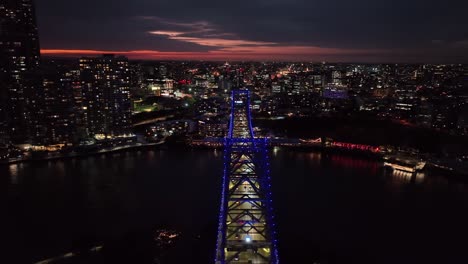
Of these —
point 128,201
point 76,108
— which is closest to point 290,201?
point 128,201

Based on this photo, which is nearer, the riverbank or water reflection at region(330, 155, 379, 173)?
water reflection at region(330, 155, 379, 173)

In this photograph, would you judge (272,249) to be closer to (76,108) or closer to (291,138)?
(291,138)

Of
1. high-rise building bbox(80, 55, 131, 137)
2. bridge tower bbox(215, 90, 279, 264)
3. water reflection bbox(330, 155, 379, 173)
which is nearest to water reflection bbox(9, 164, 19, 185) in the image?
high-rise building bbox(80, 55, 131, 137)

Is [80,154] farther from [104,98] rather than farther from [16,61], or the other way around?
[16,61]

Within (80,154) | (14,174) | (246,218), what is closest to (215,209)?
(246,218)

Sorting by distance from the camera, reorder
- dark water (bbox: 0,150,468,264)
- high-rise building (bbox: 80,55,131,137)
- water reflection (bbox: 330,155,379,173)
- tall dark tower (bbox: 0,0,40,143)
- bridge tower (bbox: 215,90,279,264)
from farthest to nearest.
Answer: high-rise building (bbox: 80,55,131,137) < tall dark tower (bbox: 0,0,40,143) < water reflection (bbox: 330,155,379,173) < dark water (bbox: 0,150,468,264) < bridge tower (bbox: 215,90,279,264)

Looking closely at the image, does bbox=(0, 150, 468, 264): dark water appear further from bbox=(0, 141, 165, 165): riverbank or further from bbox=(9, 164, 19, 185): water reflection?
bbox=(0, 141, 165, 165): riverbank
